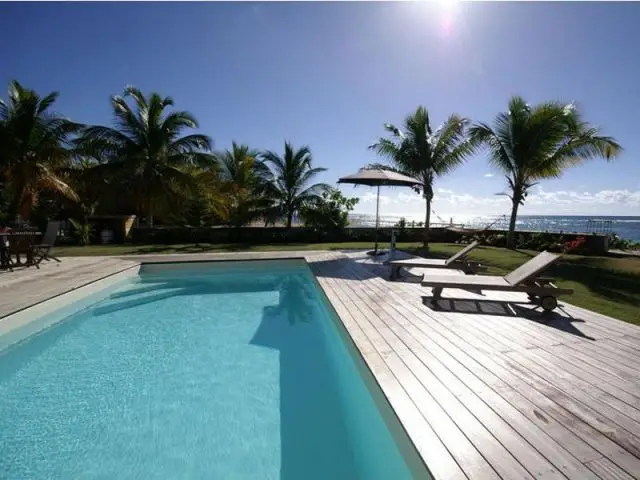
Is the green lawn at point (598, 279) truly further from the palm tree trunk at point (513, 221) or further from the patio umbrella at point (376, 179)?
the patio umbrella at point (376, 179)

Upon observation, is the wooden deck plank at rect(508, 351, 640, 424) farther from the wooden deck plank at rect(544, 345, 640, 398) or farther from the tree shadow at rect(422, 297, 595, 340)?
the tree shadow at rect(422, 297, 595, 340)

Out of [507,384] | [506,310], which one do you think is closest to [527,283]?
[506,310]

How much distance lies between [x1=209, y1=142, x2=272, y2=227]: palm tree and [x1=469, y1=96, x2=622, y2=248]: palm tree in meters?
9.42

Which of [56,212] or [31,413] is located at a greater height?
[56,212]

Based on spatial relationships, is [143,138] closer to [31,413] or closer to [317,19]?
[317,19]

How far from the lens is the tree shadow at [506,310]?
4.36 meters

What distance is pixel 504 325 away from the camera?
14.3ft

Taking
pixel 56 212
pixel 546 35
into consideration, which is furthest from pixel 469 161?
pixel 56 212

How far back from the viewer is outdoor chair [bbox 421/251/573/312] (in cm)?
478

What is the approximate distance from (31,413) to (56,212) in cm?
1776

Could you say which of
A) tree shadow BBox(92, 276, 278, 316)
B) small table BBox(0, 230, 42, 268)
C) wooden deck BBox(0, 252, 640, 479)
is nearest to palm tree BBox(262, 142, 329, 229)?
tree shadow BBox(92, 276, 278, 316)

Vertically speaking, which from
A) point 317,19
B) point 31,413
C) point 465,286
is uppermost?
point 317,19

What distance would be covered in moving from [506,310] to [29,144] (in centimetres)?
1694

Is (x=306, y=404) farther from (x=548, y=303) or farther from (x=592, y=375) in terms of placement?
(x=548, y=303)
